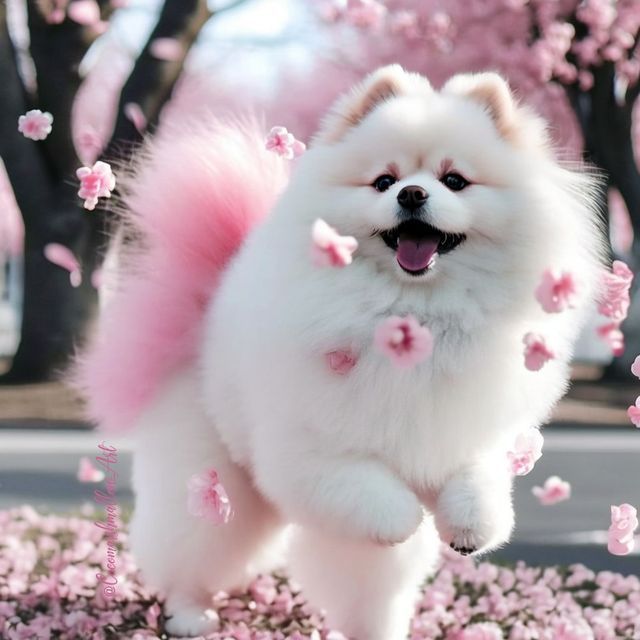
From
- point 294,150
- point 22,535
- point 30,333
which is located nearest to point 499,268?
point 294,150

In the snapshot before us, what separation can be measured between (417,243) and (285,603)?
1926 mm

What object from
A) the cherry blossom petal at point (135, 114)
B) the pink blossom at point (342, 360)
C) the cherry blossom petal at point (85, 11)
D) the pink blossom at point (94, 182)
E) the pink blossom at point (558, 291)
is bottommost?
the cherry blossom petal at point (135, 114)

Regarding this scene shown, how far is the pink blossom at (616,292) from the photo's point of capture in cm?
251

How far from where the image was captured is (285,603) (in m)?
3.47

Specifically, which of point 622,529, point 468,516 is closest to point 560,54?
point 622,529

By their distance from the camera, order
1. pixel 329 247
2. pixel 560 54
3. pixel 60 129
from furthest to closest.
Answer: pixel 560 54, pixel 60 129, pixel 329 247

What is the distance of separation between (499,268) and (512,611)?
1949 mm

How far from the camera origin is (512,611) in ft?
11.7

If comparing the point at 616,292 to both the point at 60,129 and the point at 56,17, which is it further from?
the point at 60,129

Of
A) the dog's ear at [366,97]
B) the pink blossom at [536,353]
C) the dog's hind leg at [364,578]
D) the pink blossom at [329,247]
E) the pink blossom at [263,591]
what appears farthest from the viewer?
the pink blossom at [263,591]

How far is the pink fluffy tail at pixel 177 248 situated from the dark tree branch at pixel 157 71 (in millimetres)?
3325

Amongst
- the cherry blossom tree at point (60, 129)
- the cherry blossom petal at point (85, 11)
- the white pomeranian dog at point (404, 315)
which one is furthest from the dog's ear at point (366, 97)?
the cherry blossom petal at point (85, 11)

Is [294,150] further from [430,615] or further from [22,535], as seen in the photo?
[22,535]

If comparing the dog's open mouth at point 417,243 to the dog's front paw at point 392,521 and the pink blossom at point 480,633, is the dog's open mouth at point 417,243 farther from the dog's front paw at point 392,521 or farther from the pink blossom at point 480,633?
the pink blossom at point 480,633
